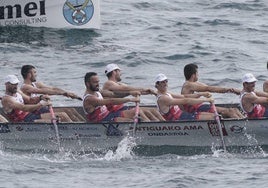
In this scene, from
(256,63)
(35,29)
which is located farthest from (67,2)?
(256,63)

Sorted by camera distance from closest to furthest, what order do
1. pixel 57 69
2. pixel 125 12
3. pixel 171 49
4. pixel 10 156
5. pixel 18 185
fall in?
pixel 18 185 < pixel 10 156 < pixel 57 69 < pixel 171 49 < pixel 125 12

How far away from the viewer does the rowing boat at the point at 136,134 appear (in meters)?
26.2

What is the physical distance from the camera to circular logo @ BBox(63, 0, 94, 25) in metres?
40.6

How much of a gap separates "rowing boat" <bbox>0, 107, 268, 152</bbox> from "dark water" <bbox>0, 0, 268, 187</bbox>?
34 centimetres

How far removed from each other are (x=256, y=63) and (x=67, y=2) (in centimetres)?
807

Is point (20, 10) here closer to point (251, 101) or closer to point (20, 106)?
point (20, 106)

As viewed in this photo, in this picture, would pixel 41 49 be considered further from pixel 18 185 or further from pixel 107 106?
pixel 18 185

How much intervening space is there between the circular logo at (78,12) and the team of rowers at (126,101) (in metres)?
12.0

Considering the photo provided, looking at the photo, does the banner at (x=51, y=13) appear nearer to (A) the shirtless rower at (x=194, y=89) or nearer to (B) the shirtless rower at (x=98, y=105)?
(A) the shirtless rower at (x=194, y=89)

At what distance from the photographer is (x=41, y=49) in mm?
40125

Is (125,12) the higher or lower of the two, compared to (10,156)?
higher

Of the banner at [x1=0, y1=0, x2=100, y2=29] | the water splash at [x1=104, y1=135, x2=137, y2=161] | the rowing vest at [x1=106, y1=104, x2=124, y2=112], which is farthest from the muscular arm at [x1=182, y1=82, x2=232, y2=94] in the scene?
the banner at [x1=0, y1=0, x2=100, y2=29]

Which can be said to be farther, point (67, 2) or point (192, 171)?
point (67, 2)

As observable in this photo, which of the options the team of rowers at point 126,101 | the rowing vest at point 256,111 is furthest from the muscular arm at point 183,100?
the rowing vest at point 256,111
